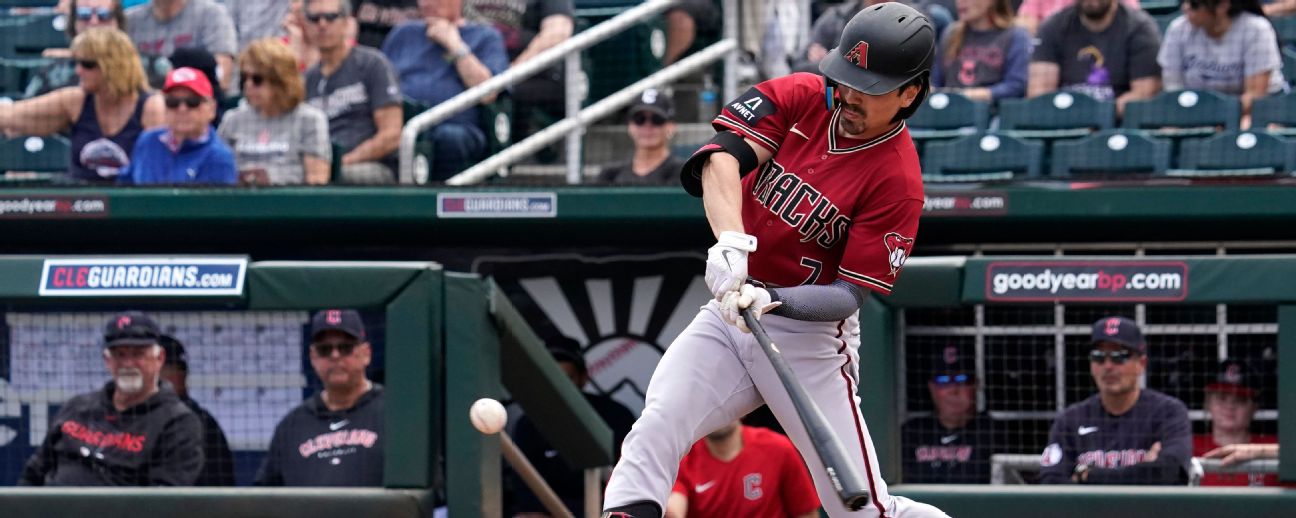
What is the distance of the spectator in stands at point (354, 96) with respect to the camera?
7.48m

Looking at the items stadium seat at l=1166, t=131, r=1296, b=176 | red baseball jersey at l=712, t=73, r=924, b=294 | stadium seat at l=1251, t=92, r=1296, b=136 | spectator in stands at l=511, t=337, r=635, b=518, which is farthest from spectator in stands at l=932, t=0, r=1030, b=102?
red baseball jersey at l=712, t=73, r=924, b=294

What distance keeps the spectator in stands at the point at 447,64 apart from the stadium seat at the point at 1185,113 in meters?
2.88

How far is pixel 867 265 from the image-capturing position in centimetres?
359

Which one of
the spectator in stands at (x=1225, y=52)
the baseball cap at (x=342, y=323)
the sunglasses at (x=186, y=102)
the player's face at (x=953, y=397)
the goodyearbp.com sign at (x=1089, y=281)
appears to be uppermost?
the spectator in stands at (x=1225, y=52)

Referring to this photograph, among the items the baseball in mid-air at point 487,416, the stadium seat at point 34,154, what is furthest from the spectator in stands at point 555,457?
the baseball in mid-air at point 487,416

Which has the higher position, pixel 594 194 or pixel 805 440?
pixel 594 194

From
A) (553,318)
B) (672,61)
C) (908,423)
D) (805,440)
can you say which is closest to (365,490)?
(805,440)

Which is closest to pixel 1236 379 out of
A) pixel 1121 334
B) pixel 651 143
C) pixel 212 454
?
pixel 1121 334

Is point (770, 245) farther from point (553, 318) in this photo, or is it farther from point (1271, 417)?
point (553, 318)

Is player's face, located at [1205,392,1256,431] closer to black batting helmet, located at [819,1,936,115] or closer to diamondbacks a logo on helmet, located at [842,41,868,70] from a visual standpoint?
black batting helmet, located at [819,1,936,115]

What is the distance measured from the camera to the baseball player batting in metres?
3.54

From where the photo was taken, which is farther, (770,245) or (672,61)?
(672,61)

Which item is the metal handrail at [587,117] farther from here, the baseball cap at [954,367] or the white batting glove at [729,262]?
the white batting glove at [729,262]

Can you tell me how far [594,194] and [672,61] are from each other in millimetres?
1516
